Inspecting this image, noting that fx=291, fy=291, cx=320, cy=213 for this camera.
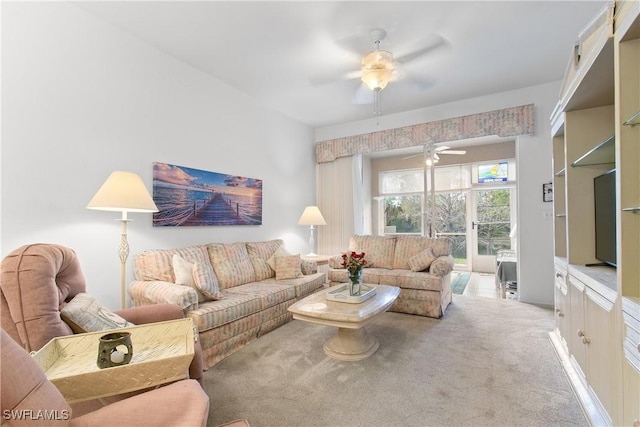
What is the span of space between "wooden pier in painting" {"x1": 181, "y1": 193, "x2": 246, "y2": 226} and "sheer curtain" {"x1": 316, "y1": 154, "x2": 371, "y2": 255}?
193 cm

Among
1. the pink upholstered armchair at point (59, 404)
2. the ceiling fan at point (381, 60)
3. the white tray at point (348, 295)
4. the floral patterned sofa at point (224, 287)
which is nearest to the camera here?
the pink upholstered armchair at point (59, 404)

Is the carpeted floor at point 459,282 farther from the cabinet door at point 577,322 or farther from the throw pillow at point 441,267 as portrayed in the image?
the cabinet door at point 577,322

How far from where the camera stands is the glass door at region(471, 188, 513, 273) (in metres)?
6.36

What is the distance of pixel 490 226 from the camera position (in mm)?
6492

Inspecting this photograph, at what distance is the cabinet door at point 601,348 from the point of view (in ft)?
4.63

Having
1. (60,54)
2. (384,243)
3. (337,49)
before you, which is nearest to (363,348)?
(384,243)

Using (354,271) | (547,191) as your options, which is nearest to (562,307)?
(354,271)

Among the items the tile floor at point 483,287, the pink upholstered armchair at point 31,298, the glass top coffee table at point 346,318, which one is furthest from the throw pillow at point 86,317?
the tile floor at point 483,287

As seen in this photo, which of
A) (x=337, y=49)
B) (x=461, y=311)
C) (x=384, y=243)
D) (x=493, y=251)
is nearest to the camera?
(x=337, y=49)

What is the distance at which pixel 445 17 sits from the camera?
2.48 meters

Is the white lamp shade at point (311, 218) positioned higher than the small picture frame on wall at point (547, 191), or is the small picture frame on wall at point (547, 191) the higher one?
the small picture frame on wall at point (547, 191)

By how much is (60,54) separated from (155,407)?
2810mm

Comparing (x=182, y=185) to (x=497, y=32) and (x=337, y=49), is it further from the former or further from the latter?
(x=497, y=32)

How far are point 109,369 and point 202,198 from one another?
8.34ft
